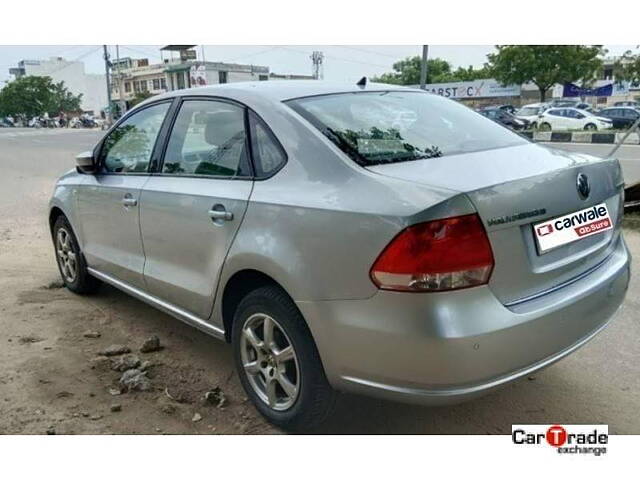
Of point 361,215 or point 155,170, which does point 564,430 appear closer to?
point 361,215

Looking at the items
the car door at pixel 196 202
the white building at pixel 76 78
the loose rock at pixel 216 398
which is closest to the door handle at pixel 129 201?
the car door at pixel 196 202

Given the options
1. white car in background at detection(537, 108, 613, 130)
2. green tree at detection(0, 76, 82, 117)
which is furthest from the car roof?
green tree at detection(0, 76, 82, 117)

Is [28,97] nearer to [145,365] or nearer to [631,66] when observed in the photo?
[631,66]

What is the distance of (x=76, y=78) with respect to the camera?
98750 mm

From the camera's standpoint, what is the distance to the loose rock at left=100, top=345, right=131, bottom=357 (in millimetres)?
3623

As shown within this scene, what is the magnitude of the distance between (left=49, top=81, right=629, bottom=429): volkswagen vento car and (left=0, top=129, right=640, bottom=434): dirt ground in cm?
38

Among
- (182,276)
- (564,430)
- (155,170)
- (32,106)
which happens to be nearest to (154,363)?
(182,276)

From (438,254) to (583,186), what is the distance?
0.85 m

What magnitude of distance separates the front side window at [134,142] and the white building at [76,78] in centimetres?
9906

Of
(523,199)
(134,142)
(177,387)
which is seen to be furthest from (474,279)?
(134,142)

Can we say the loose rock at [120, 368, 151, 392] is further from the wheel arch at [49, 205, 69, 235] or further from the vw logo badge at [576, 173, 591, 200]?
the vw logo badge at [576, 173, 591, 200]

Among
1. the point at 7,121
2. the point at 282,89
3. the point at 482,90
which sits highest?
the point at 482,90

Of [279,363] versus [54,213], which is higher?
[54,213]

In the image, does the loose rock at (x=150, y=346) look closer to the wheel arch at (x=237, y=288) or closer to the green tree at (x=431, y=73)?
the wheel arch at (x=237, y=288)
